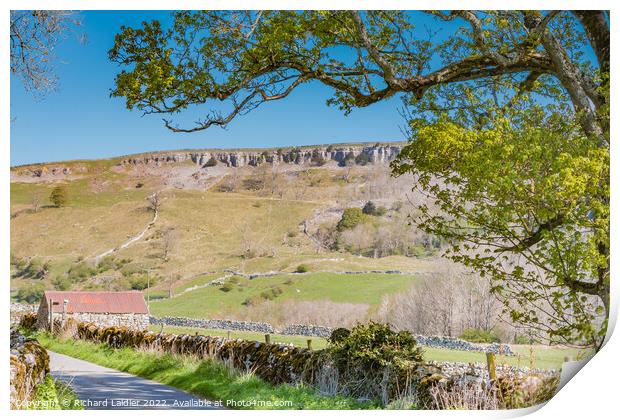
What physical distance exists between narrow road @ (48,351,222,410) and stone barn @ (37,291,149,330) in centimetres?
443

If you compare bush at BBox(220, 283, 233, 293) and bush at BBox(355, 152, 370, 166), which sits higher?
bush at BBox(355, 152, 370, 166)

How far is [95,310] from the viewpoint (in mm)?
17234

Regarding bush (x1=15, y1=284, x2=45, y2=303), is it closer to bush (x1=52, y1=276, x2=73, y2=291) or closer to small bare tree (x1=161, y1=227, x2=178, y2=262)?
bush (x1=52, y1=276, x2=73, y2=291)

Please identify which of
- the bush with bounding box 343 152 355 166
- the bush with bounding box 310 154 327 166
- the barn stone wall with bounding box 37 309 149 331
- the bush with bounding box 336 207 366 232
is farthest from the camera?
the bush with bounding box 336 207 366 232

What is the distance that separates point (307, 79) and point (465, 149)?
2.78m

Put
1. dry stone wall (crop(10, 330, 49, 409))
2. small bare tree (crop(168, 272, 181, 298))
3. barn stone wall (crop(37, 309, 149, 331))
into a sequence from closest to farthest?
dry stone wall (crop(10, 330, 49, 409)), barn stone wall (crop(37, 309, 149, 331)), small bare tree (crop(168, 272, 181, 298))

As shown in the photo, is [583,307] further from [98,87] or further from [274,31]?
[98,87]

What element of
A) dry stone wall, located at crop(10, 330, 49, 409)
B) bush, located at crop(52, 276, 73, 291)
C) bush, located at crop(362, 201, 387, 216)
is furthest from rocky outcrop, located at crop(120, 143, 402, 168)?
dry stone wall, located at crop(10, 330, 49, 409)

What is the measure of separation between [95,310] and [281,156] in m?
20.0

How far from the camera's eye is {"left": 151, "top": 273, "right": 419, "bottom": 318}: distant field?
1097 inches

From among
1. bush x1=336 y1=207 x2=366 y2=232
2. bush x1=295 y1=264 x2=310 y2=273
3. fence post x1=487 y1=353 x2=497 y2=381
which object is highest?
bush x1=336 y1=207 x2=366 y2=232

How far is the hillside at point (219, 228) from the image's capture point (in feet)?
75.4
